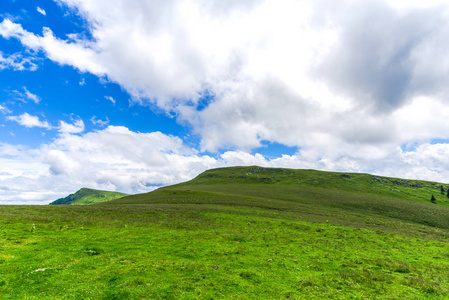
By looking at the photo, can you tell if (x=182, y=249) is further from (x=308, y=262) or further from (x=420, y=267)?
(x=420, y=267)

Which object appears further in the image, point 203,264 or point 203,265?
point 203,264

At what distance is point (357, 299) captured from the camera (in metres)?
16.1

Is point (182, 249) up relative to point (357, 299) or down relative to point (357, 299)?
up

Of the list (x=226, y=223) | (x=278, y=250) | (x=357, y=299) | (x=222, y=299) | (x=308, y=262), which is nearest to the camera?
(x=222, y=299)

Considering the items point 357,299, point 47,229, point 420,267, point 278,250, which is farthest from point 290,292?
point 47,229

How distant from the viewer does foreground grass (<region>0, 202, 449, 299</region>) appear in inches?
633

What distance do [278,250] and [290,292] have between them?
1208 centimetres

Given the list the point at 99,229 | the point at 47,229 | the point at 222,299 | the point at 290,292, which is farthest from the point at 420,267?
the point at 47,229

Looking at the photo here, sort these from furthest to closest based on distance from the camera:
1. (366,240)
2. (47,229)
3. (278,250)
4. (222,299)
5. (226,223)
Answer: (226,223)
(366,240)
(47,229)
(278,250)
(222,299)

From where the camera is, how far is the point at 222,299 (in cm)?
1496

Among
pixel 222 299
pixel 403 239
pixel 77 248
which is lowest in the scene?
pixel 403 239

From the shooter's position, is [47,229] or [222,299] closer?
[222,299]

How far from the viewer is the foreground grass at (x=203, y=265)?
52.7ft

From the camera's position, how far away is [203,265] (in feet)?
69.6
